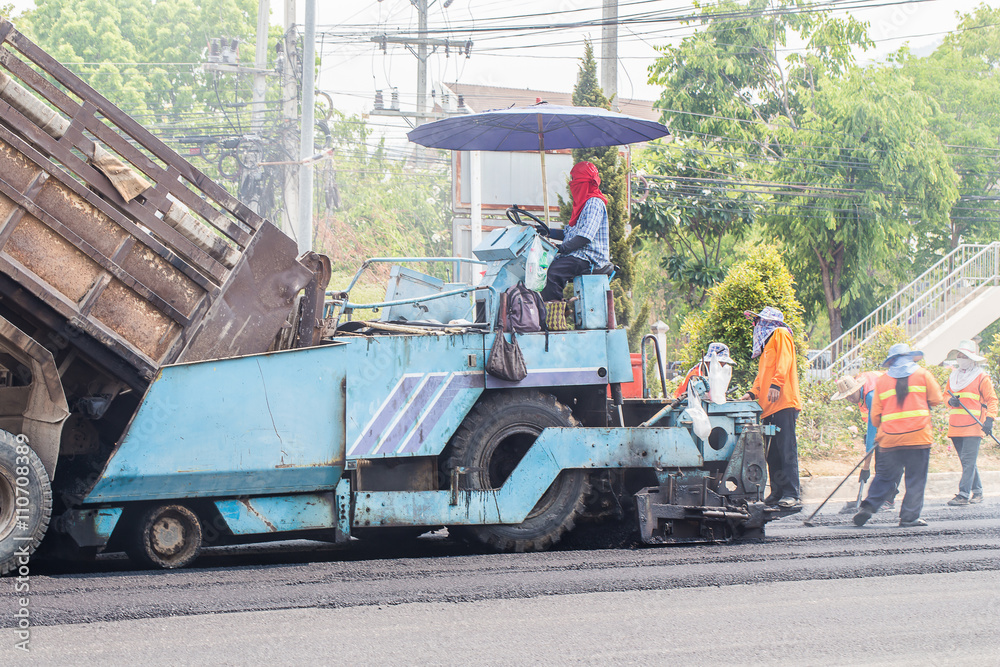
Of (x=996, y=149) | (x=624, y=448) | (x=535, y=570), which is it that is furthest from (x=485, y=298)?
(x=996, y=149)

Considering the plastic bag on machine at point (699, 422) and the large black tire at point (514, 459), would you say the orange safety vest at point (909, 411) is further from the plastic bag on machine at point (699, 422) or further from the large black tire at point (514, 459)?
A: the large black tire at point (514, 459)

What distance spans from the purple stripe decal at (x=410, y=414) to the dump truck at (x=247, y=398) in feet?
0.04

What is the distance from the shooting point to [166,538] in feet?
17.5

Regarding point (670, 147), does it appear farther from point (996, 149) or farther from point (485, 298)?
point (485, 298)

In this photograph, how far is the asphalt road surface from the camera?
3852 mm

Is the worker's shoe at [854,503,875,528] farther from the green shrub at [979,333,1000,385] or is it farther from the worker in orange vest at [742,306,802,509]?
the green shrub at [979,333,1000,385]

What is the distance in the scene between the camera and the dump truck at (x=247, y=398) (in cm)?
487

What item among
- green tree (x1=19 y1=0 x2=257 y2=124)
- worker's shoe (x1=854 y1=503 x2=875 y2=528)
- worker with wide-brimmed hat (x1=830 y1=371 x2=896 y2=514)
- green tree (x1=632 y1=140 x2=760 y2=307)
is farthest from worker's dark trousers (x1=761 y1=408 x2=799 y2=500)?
green tree (x1=19 y1=0 x2=257 y2=124)

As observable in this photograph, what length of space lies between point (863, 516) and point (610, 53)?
916 cm

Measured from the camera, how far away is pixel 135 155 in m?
5.17

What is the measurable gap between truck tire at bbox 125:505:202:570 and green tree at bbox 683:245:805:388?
23.0ft

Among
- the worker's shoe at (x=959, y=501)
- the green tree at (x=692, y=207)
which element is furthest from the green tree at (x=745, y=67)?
the worker's shoe at (x=959, y=501)

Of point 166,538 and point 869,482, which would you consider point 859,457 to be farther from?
point 166,538

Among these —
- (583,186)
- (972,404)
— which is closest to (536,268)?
(583,186)
